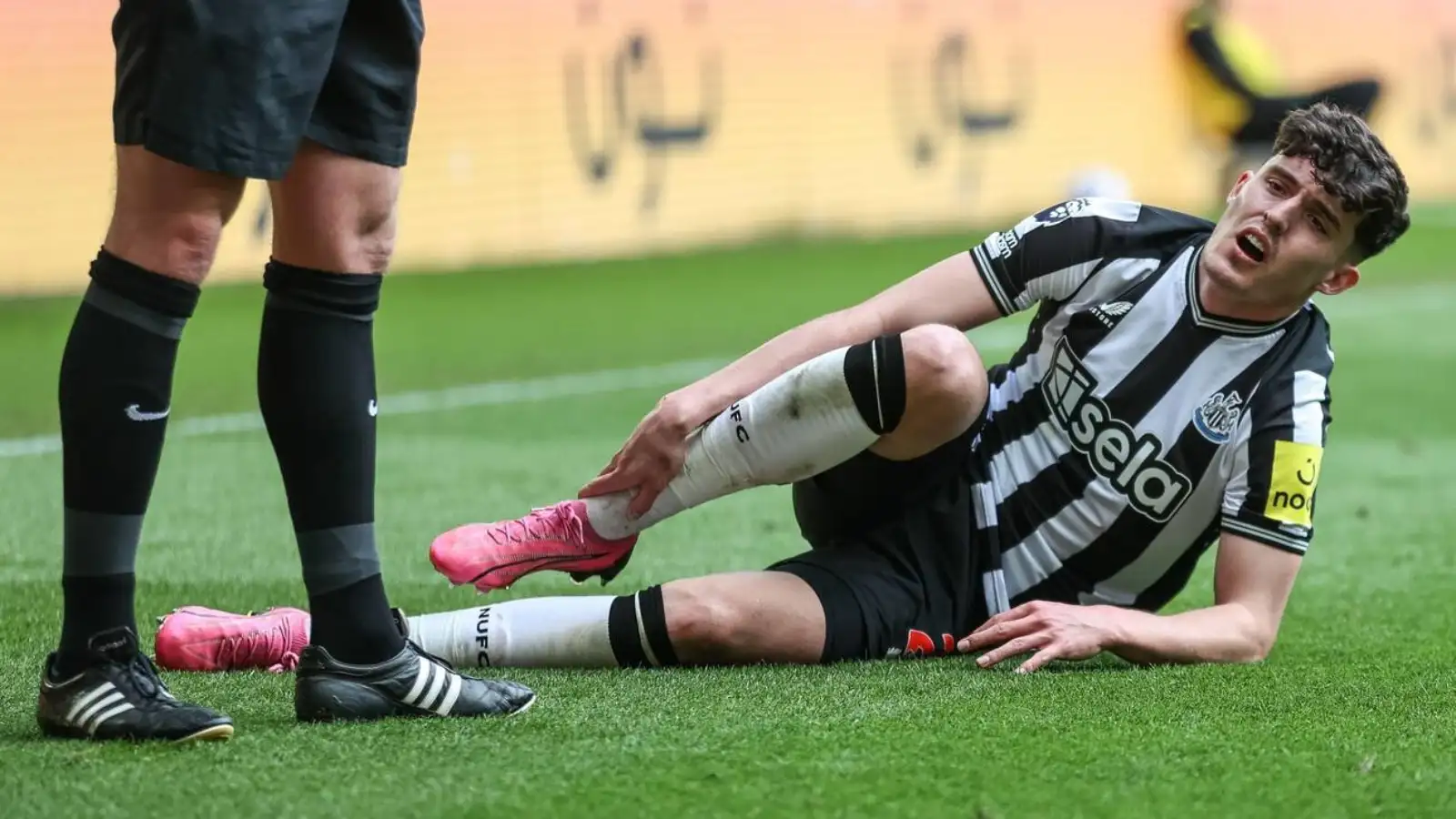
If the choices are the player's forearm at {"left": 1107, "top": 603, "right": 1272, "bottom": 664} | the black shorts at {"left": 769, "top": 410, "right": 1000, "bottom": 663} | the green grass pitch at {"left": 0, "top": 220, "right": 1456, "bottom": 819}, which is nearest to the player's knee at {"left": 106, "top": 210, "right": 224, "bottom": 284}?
the green grass pitch at {"left": 0, "top": 220, "right": 1456, "bottom": 819}

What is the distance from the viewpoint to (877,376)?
10.3 feet

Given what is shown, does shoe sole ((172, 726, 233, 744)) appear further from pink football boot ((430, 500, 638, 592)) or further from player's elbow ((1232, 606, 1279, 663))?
player's elbow ((1232, 606, 1279, 663))

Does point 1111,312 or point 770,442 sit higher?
point 1111,312

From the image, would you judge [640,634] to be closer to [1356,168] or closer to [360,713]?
[360,713]

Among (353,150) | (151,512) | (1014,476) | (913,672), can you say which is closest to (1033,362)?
(1014,476)

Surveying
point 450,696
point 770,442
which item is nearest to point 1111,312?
point 770,442

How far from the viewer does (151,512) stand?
204 inches

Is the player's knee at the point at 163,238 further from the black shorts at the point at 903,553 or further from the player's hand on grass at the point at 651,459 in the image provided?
the black shorts at the point at 903,553

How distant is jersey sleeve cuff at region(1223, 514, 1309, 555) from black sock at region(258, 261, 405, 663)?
1395mm

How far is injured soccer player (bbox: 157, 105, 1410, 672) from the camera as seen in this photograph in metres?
3.21

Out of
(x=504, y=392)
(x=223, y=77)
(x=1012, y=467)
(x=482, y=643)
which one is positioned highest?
(x=223, y=77)

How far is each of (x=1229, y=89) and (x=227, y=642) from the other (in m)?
15.6

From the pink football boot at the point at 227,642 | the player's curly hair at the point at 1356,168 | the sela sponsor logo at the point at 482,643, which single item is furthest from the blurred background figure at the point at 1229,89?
the pink football boot at the point at 227,642

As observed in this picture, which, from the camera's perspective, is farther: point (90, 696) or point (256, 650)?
point (256, 650)
